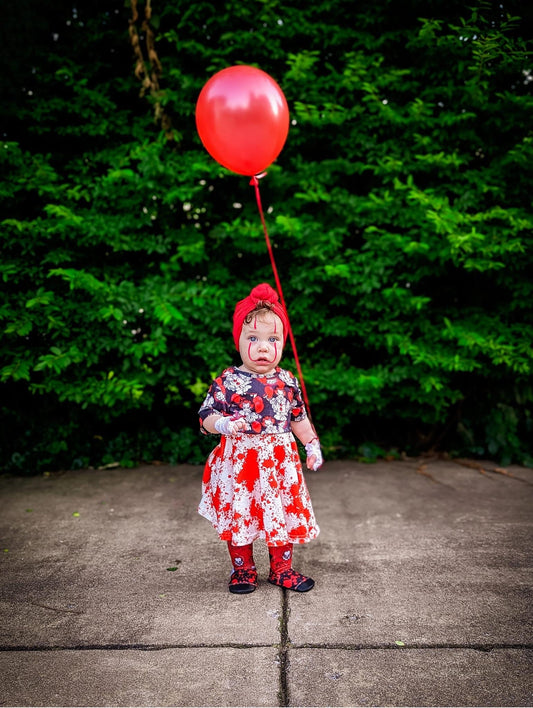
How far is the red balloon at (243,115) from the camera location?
2826 mm

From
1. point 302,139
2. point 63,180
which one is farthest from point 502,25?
point 63,180

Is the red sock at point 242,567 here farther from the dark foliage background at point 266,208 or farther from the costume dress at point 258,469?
the dark foliage background at point 266,208

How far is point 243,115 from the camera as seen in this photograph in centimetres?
283

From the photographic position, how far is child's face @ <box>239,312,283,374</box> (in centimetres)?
262

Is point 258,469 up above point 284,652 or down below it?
above

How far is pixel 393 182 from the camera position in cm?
446

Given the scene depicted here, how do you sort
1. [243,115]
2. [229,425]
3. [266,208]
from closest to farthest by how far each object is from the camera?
[229,425] < [243,115] < [266,208]

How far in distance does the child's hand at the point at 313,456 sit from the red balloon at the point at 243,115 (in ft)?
4.77

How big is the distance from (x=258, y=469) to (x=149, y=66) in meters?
3.27

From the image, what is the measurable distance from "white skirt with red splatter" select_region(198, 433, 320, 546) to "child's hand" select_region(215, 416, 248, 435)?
0.19m

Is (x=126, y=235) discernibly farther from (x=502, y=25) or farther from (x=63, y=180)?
(x=502, y=25)

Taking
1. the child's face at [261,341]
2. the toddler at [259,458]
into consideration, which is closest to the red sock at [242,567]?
the toddler at [259,458]

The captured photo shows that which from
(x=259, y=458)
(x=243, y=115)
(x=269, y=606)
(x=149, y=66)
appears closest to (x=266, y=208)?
(x=149, y=66)

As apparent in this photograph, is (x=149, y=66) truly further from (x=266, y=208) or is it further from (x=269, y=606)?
(x=269, y=606)
